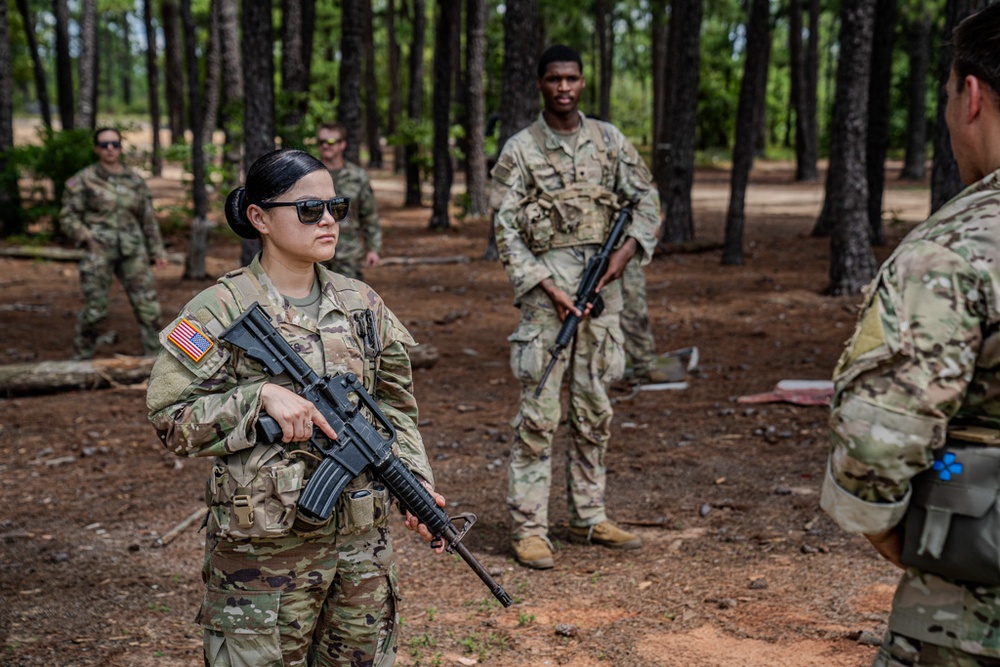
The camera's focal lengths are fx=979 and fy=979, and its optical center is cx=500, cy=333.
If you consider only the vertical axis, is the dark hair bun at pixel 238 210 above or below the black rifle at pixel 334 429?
above

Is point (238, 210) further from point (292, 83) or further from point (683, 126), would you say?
point (292, 83)

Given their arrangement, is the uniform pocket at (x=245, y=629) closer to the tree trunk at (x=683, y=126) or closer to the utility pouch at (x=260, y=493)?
the utility pouch at (x=260, y=493)

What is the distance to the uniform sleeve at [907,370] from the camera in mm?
1976

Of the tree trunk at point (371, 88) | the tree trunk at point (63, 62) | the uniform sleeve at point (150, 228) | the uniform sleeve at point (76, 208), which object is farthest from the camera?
the tree trunk at point (371, 88)

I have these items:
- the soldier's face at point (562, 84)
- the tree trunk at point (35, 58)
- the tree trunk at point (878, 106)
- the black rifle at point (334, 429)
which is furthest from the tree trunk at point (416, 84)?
the black rifle at point (334, 429)

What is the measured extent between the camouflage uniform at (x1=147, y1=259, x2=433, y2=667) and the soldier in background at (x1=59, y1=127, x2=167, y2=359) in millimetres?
7389

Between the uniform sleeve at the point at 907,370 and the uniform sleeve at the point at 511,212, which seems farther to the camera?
the uniform sleeve at the point at 511,212

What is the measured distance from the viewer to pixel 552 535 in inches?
230

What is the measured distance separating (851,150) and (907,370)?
1060 cm

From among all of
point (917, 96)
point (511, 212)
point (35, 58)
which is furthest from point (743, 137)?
point (35, 58)

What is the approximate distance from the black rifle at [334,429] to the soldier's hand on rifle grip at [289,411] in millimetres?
34

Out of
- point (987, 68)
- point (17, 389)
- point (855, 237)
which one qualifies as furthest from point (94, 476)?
point (855, 237)

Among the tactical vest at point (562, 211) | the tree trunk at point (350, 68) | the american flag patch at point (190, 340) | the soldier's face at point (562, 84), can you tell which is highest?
the tree trunk at point (350, 68)

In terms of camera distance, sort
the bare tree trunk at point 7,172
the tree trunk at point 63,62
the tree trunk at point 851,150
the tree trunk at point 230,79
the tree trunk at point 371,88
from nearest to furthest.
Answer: the tree trunk at point 851,150, the tree trunk at point 230,79, the bare tree trunk at point 7,172, the tree trunk at point 63,62, the tree trunk at point 371,88
